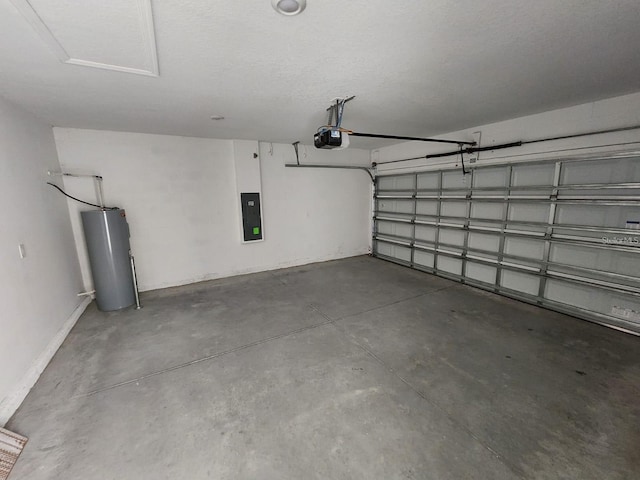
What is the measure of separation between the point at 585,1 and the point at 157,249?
5006mm

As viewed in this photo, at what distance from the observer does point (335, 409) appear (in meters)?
1.82

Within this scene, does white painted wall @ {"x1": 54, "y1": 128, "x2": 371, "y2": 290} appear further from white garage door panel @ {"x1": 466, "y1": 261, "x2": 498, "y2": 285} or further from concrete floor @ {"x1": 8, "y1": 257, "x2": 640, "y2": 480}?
white garage door panel @ {"x1": 466, "y1": 261, "x2": 498, "y2": 285}

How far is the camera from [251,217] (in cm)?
469

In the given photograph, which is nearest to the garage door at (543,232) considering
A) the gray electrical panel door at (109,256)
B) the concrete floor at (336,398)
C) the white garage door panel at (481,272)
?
the white garage door panel at (481,272)

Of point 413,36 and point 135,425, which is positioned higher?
point 413,36

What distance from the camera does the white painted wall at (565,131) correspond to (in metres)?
2.68

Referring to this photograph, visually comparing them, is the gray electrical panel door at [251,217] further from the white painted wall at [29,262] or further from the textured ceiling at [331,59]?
the white painted wall at [29,262]

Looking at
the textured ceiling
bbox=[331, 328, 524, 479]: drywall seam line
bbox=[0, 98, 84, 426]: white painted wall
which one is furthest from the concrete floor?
the textured ceiling

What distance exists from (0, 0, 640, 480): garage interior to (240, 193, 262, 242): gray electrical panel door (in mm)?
36

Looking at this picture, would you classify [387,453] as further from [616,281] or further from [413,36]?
[616,281]

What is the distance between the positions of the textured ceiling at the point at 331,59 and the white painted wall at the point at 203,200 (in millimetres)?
736

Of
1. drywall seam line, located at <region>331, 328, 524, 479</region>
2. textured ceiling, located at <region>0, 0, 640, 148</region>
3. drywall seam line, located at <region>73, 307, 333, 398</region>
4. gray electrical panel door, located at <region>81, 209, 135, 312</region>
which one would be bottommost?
drywall seam line, located at <region>331, 328, 524, 479</region>

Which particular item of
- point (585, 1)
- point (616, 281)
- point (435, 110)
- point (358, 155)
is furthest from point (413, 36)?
point (358, 155)

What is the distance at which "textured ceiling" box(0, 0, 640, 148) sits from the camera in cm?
140
